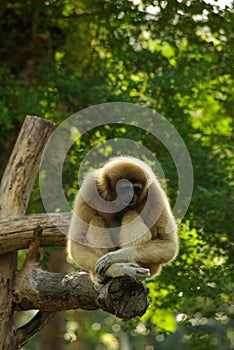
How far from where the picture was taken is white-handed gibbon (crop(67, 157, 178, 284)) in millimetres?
5184

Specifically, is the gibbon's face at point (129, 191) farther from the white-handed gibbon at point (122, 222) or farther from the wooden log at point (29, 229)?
the wooden log at point (29, 229)

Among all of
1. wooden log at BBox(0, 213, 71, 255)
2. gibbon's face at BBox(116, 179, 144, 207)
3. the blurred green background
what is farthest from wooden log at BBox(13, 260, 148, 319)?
the blurred green background

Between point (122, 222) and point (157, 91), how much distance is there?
4426 millimetres

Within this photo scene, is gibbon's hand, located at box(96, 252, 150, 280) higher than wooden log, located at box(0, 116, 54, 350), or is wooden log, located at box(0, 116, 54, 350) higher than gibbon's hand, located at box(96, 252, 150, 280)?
gibbon's hand, located at box(96, 252, 150, 280)

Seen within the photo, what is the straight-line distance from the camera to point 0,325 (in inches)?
263

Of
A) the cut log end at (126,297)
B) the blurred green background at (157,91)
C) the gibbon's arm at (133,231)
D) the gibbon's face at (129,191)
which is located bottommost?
the blurred green background at (157,91)

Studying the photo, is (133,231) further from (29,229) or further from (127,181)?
(29,229)

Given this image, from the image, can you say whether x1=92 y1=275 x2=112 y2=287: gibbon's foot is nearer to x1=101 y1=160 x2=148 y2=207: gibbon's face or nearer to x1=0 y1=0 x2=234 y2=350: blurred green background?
x1=101 y1=160 x2=148 y2=207: gibbon's face

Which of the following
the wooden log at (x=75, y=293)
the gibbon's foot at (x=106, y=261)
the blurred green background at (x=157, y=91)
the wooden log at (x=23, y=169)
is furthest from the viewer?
the blurred green background at (x=157, y=91)

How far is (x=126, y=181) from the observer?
533 centimetres

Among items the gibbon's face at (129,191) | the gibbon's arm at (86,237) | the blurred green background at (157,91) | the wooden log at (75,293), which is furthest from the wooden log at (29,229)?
the blurred green background at (157,91)

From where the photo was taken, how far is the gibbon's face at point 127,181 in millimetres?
5270

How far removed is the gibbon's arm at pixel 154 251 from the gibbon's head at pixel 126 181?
0.91 ft

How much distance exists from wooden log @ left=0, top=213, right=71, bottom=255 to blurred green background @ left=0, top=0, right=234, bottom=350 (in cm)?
198
